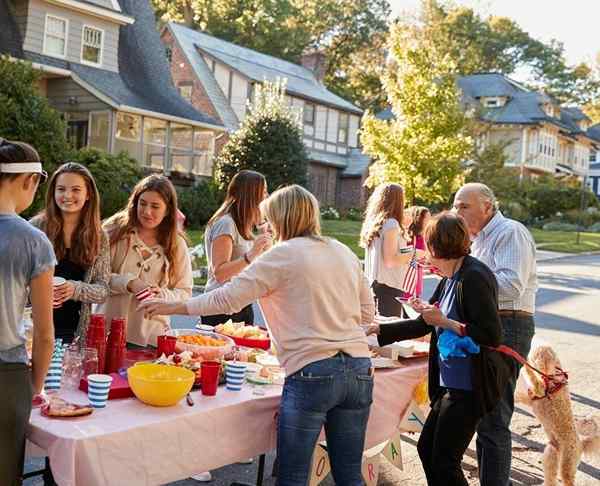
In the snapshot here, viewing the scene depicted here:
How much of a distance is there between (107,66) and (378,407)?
25.2 m

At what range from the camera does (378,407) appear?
429cm

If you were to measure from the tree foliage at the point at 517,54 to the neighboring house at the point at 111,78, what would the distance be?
30.8m

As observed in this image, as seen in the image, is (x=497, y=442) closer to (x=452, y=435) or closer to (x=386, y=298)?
(x=452, y=435)

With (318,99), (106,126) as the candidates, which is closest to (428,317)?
(106,126)

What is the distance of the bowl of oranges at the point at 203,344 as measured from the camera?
3.92 m

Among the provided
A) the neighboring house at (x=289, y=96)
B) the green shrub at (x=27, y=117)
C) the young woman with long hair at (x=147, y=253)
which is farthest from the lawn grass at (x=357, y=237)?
the young woman with long hair at (x=147, y=253)

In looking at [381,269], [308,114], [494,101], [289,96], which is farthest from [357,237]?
[494,101]

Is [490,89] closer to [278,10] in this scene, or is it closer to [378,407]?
[278,10]

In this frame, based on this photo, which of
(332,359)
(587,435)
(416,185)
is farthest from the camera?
(416,185)

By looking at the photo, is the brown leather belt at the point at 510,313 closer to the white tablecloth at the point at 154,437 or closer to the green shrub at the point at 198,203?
the white tablecloth at the point at 154,437

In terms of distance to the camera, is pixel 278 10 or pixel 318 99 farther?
pixel 278 10

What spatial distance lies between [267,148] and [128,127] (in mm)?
5396

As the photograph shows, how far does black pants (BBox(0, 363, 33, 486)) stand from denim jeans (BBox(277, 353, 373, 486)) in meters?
1.16

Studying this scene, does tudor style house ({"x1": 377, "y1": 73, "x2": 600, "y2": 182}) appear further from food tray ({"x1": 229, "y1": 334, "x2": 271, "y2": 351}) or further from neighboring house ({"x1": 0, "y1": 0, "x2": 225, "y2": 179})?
food tray ({"x1": 229, "y1": 334, "x2": 271, "y2": 351})
